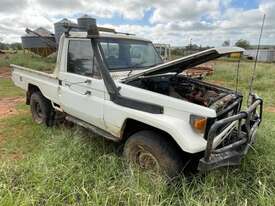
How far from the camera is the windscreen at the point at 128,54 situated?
142 inches

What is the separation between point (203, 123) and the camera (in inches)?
100

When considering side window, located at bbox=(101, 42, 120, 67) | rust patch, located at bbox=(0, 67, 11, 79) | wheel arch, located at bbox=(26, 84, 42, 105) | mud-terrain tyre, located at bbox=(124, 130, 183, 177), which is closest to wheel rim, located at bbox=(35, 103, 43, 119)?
wheel arch, located at bbox=(26, 84, 42, 105)

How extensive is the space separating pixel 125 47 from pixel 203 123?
198cm

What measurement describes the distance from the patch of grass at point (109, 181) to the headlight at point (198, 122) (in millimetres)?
652

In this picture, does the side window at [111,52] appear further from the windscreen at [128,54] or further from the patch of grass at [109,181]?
the patch of grass at [109,181]

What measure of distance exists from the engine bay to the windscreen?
0.49 metres

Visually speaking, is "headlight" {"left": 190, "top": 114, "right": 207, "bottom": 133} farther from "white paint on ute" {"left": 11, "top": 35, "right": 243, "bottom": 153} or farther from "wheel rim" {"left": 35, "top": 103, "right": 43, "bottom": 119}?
"wheel rim" {"left": 35, "top": 103, "right": 43, "bottom": 119}

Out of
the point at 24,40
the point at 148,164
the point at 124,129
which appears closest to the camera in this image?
the point at 148,164

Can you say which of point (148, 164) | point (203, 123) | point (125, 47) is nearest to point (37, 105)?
point (125, 47)

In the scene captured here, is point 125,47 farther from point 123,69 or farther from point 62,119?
point 62,119

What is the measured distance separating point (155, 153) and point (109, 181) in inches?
25.8

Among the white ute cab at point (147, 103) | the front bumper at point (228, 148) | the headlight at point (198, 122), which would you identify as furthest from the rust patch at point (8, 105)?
the front bumper at point (228, 148)

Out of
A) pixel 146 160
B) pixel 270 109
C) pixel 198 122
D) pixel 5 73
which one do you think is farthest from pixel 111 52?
pixel 5 73

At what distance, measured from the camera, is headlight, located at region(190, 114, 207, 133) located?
2.53 m
